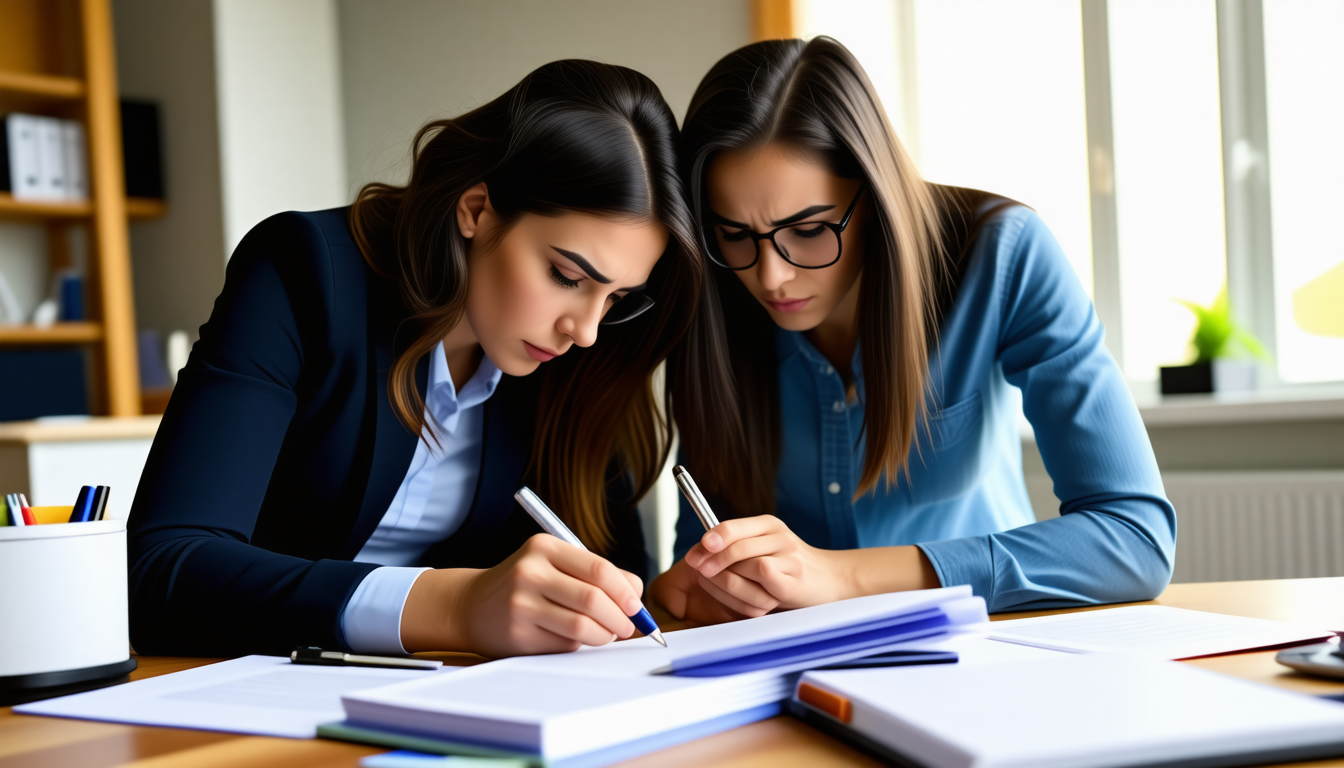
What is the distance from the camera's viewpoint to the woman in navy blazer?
103 centimetres

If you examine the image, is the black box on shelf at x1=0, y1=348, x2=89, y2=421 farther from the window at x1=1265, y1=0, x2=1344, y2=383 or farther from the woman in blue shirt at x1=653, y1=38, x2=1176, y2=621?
the window at x1=1265, y1=0, x2=1344, y2=383

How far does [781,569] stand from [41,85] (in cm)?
364

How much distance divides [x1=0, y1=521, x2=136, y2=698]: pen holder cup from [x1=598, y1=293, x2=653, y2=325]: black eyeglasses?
69cm

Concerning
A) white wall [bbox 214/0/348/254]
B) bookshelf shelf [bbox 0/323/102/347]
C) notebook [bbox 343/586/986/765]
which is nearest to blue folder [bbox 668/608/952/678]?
notebook [bbox 343/586/986/765]

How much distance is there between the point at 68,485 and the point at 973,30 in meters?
3.02

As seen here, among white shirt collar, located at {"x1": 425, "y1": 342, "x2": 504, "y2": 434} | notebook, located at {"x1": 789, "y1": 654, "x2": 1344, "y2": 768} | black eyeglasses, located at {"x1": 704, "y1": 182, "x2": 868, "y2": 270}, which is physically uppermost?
black eyeglasses, located at {"x1": 704, "y1": 182, "x2": 868, "y2": 270}

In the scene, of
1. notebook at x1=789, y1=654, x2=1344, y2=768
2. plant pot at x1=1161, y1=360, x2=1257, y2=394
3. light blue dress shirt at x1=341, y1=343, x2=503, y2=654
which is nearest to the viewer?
notebook at x1=789, y1=654, x2=1344, y2=768

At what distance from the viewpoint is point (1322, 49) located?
2.85 meters

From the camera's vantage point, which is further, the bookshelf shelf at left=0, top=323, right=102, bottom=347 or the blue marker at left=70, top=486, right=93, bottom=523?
the bookshelf shelf at left=0, top=323, right=102, bottom=347

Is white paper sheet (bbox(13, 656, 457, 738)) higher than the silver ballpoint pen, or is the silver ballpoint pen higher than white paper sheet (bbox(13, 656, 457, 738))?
the silver ballpoint pen

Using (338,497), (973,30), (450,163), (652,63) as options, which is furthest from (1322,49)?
(338,497)

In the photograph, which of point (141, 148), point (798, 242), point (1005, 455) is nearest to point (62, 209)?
point (141, 148)

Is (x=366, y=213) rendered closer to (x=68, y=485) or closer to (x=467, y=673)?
(x=467, y=673)

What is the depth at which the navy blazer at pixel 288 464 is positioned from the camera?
0.92 metres
